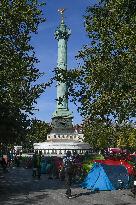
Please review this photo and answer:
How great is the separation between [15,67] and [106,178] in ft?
26.5

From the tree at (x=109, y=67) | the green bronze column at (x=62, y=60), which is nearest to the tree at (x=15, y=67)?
the tree at (x=109, y=67)

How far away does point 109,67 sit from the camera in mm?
27234

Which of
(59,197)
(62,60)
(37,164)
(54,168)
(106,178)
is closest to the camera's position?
(59,197)

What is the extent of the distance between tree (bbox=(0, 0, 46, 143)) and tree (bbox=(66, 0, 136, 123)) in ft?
11.4

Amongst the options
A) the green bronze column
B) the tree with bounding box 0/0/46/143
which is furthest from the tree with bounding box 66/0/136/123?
the green bronze column

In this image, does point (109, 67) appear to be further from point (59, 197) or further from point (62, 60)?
point (62, 60)

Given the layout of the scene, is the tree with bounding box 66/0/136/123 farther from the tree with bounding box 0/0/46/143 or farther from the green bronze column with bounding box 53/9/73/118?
the green bronze column with bounding box 53/9/73/118

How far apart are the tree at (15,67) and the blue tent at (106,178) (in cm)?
562

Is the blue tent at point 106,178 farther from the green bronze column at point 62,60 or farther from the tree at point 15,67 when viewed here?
the green bronze column at point 62,60

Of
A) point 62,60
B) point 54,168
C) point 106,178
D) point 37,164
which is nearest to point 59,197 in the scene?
point 106,178

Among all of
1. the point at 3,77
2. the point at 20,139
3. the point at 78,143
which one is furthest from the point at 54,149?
the point at 3,77

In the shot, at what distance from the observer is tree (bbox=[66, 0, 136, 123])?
26.1m

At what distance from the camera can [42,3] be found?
23.9 m

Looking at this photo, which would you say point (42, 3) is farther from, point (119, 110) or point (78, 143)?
point (78, 143)
